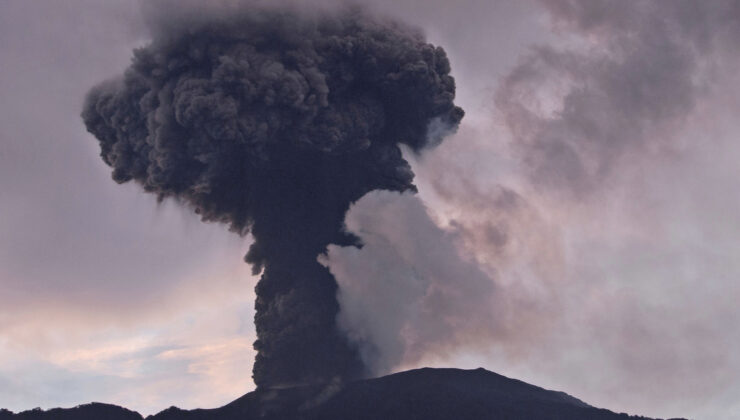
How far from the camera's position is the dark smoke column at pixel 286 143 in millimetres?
48156

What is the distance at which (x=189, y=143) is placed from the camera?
1906 inches

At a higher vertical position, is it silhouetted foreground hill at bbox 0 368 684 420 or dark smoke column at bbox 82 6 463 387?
dark smoke column at bbox 82 6 463 387

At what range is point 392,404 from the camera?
177ft

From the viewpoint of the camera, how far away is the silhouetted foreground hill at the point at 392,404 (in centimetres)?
5094

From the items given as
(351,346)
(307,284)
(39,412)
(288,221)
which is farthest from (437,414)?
(39,412)

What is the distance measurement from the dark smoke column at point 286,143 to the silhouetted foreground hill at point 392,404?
5.17 feet

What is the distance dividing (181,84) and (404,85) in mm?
15771

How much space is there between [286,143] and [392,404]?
2079 centimetres

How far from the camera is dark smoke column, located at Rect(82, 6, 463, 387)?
4816 cm

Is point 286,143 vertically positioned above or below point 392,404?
above

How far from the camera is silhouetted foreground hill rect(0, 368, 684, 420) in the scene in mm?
50938

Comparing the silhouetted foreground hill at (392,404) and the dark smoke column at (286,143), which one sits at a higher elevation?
the dark smoke column at (286,143)

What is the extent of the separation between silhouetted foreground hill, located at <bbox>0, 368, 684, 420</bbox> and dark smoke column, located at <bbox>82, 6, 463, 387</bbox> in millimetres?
1577

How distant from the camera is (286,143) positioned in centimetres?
5050
